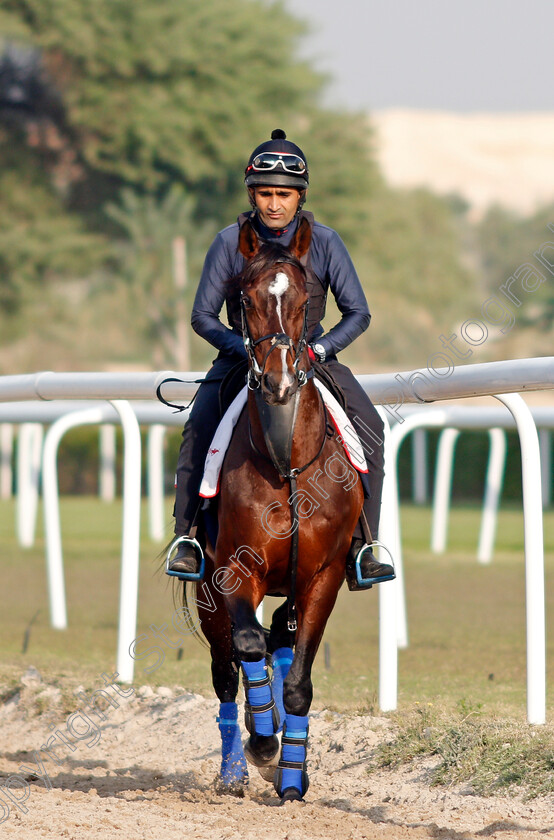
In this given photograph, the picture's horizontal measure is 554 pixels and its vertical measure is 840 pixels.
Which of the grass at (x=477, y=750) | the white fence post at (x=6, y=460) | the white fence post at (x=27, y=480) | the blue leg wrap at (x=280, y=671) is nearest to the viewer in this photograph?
the grass at (x=477, y=750)

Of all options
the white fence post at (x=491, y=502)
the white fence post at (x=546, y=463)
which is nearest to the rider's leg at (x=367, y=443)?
the white fence post at (x=491, y=502)

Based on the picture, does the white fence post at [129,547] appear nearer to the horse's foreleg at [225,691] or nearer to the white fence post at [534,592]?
the horse's foreleg at [225,691]

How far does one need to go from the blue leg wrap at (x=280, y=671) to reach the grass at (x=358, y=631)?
A: 0.58 metres

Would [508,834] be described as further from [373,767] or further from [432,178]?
[432,178]

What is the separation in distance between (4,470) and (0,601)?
411 inches

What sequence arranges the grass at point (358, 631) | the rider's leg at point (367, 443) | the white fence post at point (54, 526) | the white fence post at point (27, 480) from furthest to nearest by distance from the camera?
the white fence post at point (27, 480) < the white fence post at point (54, 526) < the grass at point (358, 631) < the rider's leg at point (367, 443)

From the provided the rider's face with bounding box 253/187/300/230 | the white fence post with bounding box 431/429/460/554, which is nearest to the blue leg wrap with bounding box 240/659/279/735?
the rider's face with bounding box 253/187/300/230

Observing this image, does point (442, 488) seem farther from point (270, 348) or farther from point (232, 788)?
point (270, 348)

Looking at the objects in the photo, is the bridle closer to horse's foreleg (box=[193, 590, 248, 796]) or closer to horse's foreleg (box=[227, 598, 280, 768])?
horse's foreleg (box=[227, 598, 280, 768])

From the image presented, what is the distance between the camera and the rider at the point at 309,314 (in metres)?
4.48

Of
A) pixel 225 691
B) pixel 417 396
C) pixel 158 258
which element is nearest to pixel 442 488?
pixel 417 396

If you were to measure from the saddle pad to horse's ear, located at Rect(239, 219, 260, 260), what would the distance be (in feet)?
1.67

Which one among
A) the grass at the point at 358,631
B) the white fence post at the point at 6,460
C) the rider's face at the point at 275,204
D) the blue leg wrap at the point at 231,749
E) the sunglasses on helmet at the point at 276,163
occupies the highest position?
the sunglasses on helmet at the point at 276,163

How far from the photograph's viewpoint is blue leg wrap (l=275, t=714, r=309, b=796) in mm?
4289
